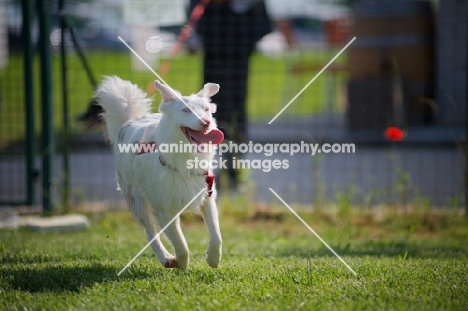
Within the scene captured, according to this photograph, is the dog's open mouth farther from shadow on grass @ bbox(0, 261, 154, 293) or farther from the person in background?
the person in background

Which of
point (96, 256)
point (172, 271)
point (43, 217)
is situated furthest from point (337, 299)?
point (43, 217)

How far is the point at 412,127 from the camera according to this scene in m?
10.7

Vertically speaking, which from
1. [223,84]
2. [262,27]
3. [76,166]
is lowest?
[76,166]

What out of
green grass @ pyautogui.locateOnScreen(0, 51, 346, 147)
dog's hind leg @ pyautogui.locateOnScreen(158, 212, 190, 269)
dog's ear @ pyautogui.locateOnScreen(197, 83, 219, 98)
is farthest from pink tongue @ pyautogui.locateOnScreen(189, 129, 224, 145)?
green grass @ pyautogui.locateOnScreen(0, 51, 346, 147)

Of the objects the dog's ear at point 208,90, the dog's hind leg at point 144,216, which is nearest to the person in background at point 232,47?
Result: the dog's hind leg at point 144,216

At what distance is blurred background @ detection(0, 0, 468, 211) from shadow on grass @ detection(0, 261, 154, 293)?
135cm

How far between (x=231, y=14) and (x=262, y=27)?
371 mm

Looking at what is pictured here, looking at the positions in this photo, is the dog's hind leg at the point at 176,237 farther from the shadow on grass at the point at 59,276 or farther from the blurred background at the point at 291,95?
the blurred background at the point at 291,95

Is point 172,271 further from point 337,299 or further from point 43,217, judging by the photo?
point 43,217

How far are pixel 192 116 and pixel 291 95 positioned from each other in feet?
33.4

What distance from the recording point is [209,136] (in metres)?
3.86

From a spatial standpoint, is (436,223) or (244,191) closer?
(436,223)

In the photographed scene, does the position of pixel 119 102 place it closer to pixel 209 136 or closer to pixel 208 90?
pixel 208 90

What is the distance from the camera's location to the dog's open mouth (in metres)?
3.85
